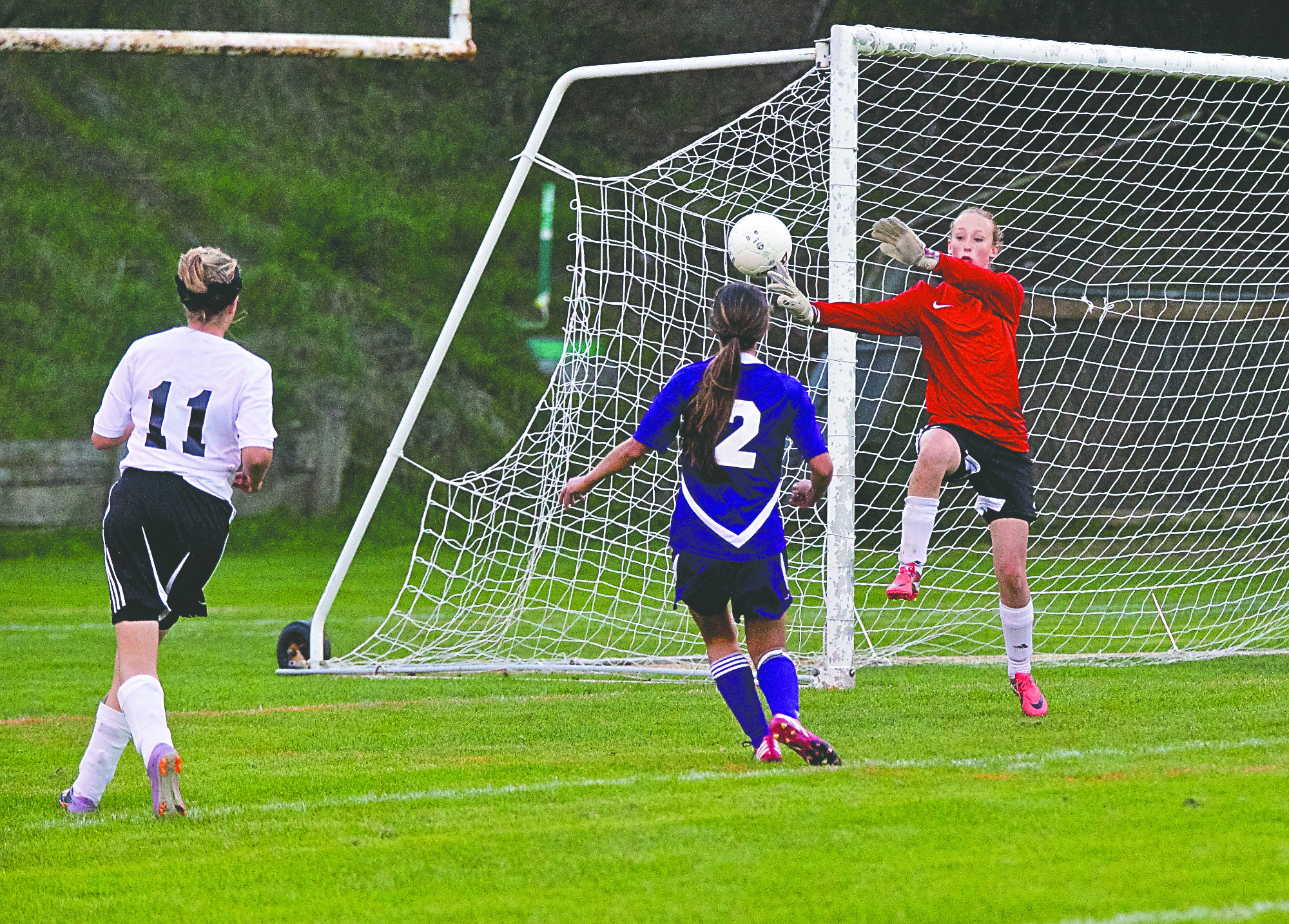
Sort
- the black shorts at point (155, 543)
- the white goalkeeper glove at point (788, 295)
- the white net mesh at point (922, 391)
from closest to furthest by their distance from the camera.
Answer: the black shorts at point (155, 543) → the white goalkeeper glove at point (788, 295) → the white net mesh at point (922, 391)

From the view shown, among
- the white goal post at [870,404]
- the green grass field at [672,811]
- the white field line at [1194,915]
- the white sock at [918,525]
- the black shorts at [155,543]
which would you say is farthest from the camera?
the white goal post at [870,404]

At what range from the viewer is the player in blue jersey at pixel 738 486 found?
4.57 m

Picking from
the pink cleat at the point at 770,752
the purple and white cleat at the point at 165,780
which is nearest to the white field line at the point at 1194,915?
the pink cleat at the point at 770,752

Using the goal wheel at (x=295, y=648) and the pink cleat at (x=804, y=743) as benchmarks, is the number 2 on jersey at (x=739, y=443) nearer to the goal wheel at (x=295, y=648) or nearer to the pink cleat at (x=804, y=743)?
the pink cleat at (x=804, y=743)

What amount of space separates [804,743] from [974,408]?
1956mm

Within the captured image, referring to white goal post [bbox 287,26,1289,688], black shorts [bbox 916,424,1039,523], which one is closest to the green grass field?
black shorts [bbox 916,424,1039,523]

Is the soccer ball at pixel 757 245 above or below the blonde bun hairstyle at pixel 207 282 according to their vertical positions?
above

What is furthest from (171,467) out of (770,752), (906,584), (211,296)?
(906,584)

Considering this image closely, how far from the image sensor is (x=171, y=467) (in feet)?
14.4

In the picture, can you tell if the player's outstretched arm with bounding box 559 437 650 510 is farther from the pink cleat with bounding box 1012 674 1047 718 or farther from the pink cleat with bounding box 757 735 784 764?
the pink cleat with bounding box 1012 674 1047 718

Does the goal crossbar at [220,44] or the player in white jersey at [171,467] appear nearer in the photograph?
the player in white jersey at [171,467]

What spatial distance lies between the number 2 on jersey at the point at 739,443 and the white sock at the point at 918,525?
1.39m

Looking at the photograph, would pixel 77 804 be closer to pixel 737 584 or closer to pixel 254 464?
pixel 254 464

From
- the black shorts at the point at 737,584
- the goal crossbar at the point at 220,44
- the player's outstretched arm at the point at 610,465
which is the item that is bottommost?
the black shorts at the point at 737,584
